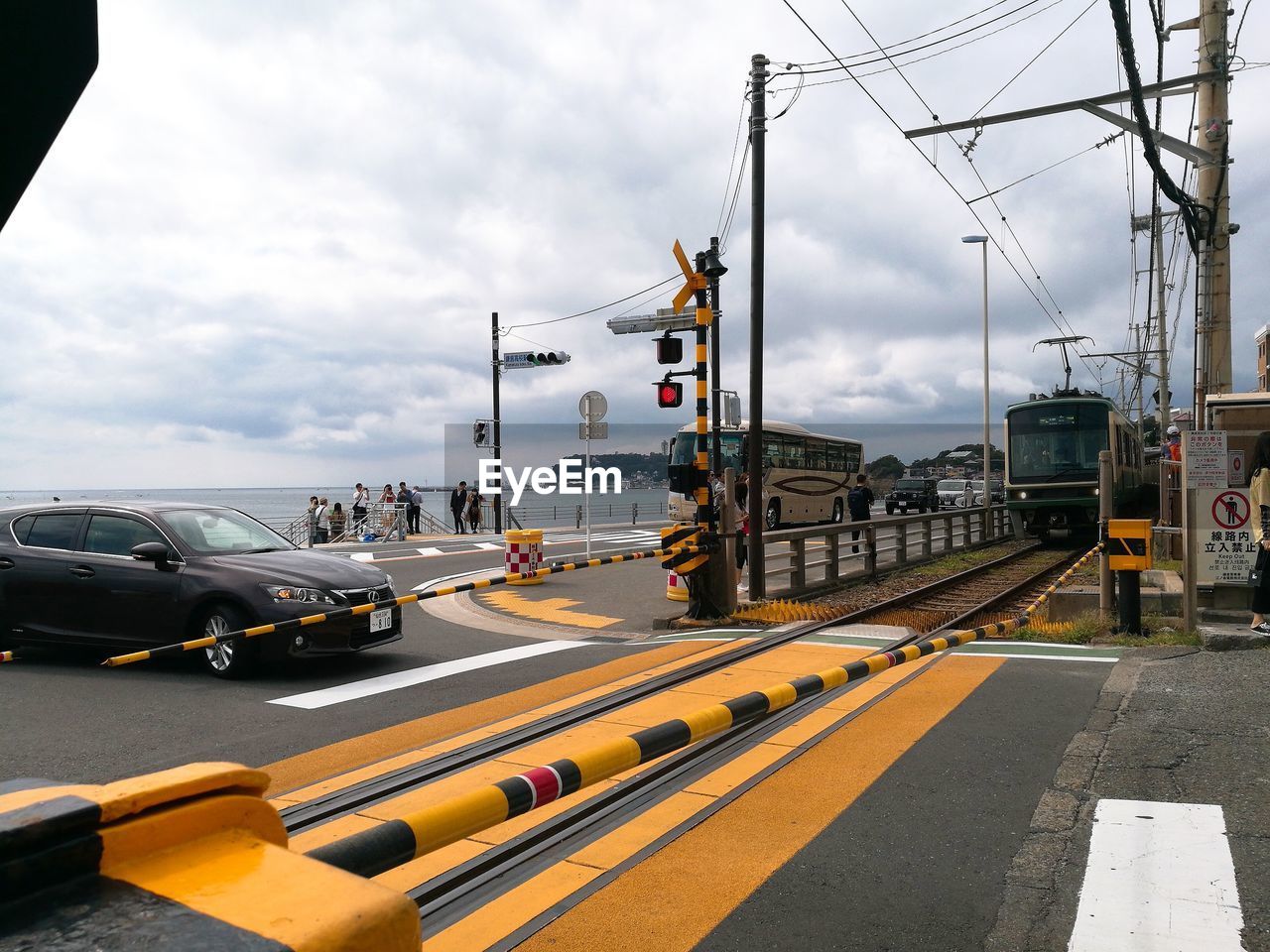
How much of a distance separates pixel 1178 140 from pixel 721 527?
8.45 metres

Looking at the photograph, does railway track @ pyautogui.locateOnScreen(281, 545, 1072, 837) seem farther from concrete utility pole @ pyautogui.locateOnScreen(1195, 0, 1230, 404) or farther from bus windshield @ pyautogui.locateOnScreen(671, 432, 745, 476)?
bus windshield @ pyautogui.locateOnScreen(671, 432, 745, 476)

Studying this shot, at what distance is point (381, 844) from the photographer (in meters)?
2.10

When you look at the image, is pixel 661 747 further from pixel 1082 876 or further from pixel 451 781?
pixel 451 781

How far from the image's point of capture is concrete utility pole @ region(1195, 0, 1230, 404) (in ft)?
47.0

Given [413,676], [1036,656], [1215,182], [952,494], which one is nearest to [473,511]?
[1215,182]

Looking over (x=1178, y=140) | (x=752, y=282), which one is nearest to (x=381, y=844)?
(x=752, y=282)

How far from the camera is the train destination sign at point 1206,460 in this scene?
902cm

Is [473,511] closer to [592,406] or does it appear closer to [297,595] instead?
[592,406]

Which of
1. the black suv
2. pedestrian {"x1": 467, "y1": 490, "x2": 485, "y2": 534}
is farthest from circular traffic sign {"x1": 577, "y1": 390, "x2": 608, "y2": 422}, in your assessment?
the black suv

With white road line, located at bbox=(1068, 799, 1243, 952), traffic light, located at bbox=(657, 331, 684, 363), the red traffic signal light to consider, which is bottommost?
white road line, located at bbox=(1068, 799, 1243, 952)

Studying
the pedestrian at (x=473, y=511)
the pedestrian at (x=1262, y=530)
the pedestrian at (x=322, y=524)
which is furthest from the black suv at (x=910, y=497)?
the pedestrian at (x=1262, y=530)

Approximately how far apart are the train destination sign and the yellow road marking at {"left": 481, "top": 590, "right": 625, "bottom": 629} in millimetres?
6669

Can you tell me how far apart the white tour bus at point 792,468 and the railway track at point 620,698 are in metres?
12.5

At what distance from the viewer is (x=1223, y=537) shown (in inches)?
369
